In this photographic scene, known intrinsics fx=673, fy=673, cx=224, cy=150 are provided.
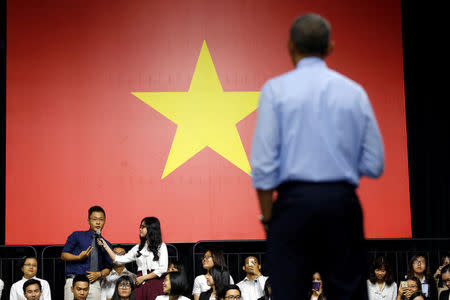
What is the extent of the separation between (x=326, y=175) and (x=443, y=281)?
192 inches

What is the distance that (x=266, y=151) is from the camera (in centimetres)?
217

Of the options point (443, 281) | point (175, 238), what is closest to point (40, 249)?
point (175, 238)

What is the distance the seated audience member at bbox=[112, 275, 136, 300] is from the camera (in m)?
6.09

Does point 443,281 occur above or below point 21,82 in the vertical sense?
below

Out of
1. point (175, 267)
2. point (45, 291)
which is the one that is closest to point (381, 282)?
point (175, 267)

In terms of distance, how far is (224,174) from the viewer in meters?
7.33

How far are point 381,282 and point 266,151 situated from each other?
4.88m

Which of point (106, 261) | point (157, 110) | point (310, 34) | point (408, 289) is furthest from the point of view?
point (157, 110)

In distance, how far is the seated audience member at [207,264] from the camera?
6.51 meters

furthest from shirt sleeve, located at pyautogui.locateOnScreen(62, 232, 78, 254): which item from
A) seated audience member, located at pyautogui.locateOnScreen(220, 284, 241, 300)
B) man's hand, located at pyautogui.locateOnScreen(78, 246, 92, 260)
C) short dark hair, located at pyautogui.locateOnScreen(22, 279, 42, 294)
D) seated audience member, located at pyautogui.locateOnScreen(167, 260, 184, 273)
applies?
seated audience member, located at pyautogui.locateOnScreen(220, 284, 241, 300)

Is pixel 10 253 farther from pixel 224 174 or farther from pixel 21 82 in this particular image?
pixel 224 174

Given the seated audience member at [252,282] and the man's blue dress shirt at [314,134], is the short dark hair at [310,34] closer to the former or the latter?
the man's blue dress shirt at [314,134]

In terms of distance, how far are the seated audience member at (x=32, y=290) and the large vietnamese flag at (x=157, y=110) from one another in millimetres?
976

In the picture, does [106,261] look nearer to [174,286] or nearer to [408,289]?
[174,286]
